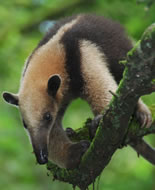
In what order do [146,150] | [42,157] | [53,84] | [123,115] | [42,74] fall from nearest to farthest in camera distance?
[123,115], [42,157], [53,84], [42,74], [146,150]

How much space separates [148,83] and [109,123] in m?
0.57

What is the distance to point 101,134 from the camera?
4250mm

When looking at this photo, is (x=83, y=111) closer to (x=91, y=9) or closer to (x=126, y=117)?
(x=91, y=9)

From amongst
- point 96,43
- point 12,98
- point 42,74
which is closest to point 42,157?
point 12,98

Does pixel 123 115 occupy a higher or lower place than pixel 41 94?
higher

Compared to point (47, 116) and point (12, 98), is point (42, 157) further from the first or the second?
point (12, 98)

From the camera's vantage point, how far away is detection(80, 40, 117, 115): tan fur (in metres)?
5.13

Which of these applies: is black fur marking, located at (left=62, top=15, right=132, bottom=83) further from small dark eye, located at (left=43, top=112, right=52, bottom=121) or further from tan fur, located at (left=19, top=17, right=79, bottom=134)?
small dark eye, located at (left=43, top=112, right=52, bottom=121)

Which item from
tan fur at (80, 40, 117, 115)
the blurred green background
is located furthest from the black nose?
the blurred green background

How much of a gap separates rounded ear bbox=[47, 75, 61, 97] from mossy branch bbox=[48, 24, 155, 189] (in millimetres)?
1032

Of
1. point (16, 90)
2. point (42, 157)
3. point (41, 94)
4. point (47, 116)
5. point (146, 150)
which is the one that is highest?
point (41, 94)

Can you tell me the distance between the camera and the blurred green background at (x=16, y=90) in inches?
305

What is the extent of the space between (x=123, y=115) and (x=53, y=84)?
5.54 feet

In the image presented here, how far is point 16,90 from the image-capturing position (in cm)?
944
